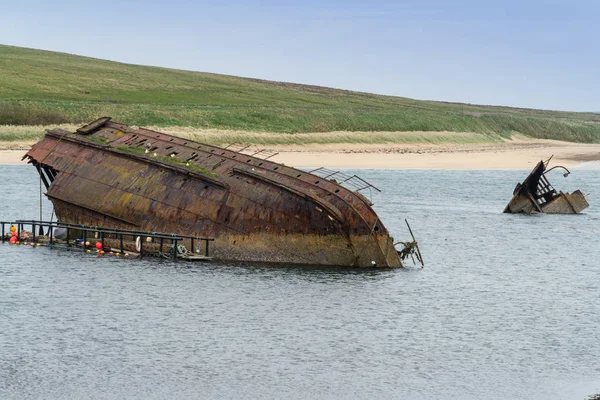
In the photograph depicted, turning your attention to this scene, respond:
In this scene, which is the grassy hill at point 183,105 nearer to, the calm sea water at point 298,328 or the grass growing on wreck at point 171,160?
the grass growing on wreck at point 171,160

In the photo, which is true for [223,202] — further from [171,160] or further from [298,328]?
[298,328]

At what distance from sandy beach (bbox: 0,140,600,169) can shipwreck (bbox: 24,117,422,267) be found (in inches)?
1465

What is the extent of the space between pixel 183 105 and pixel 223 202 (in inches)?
3260

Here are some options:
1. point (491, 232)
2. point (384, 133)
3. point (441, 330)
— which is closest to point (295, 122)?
point (384, 133)

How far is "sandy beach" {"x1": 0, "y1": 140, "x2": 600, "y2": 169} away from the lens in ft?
286

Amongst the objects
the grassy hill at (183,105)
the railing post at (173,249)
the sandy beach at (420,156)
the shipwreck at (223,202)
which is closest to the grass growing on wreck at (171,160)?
the shipwreck at (223,202)

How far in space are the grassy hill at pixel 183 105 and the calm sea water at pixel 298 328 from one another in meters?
58.6

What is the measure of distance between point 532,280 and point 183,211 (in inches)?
532

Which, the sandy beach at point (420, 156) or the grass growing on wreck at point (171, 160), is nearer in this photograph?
the grass growing on wreck at point (171, 160)

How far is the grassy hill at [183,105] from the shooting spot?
102 m

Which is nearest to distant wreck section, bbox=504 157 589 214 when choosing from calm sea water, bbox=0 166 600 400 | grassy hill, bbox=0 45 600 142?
calm sea water, bbox=0 166 600 400

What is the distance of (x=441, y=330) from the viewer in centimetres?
3023

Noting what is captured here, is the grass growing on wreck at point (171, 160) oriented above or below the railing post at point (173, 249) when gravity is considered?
above

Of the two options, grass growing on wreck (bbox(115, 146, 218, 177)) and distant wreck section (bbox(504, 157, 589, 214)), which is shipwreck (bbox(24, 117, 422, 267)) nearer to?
grass growing on wreck (bbox(115, 146, 218, 177))
